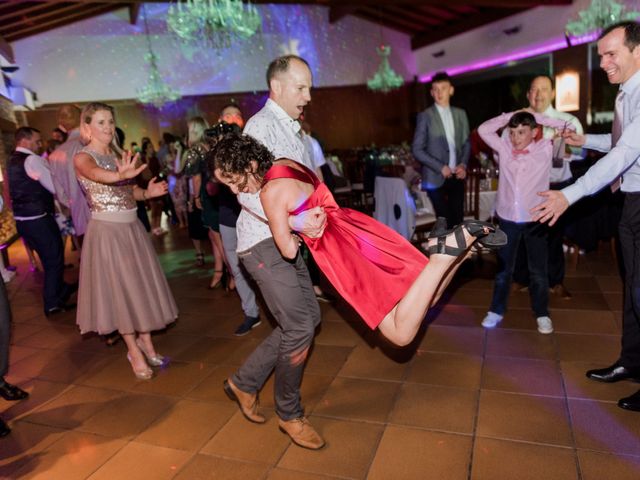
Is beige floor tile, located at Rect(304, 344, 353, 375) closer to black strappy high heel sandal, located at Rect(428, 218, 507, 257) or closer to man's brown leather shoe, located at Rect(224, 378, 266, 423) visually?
man's brown leather shoe, located at Rect(224, 378, 266, 423)

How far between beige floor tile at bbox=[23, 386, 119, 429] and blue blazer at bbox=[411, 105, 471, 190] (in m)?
2.90

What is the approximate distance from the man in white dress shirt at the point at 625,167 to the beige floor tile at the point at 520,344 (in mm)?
578

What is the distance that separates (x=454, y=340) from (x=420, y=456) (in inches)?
48.4

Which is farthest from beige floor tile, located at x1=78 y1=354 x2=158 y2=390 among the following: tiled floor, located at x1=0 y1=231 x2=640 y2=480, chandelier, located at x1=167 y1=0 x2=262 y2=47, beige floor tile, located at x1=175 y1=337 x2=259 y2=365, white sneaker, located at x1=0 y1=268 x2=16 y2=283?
chandelier, located at x1=167 y1=0 x2=262 y2=47

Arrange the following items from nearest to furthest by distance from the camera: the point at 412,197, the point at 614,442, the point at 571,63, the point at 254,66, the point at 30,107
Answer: the point at 614,442, the point at 412,197, the point at 571,63, the point at 30,107, the point at 254,66

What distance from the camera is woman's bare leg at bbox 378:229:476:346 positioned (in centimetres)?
194

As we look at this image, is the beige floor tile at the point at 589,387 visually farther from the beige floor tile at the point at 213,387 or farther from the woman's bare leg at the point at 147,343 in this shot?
the woman's bare leg at the point at 147,343

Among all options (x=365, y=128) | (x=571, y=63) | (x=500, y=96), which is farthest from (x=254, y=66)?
(x=571, y=63)

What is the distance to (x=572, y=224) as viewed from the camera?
446 cm

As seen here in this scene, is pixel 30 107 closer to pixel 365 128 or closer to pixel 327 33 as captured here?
pixel 327 33

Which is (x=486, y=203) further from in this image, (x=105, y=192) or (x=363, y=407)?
(x=105, y=192)

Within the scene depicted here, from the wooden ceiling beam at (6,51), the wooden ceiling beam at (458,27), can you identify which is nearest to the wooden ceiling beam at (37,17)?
the wooden ceiling beam at (6,51)

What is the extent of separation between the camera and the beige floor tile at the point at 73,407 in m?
2.55

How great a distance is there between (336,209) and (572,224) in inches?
137
